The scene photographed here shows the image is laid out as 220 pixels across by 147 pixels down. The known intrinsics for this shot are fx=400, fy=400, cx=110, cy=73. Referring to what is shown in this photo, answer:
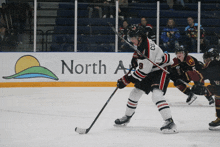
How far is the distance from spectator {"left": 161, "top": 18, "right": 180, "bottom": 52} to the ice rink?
6.39ft

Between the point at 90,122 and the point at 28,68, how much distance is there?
3909 millimetres

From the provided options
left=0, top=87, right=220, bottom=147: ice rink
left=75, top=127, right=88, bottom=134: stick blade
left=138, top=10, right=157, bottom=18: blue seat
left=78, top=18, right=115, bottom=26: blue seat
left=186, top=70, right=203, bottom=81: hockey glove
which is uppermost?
left=138, top=10, right=157, bottom=18: blue seat

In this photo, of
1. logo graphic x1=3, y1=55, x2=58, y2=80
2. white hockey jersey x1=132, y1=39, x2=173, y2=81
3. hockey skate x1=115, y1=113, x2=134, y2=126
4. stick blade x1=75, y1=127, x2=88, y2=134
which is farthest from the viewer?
logo graphic x1=3, y1=55, x2=58, y2=80

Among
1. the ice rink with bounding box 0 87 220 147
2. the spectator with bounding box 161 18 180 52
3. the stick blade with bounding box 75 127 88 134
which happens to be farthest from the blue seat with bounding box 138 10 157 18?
the stick blade with bounding box 75 127 88 134

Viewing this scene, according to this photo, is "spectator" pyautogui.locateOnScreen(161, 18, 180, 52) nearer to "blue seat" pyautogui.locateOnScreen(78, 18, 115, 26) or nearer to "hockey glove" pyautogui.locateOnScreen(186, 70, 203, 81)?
"blue seat" pyautogui.locateOnScreen(78, 18, 115, 26)

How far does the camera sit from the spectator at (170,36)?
28.5ft

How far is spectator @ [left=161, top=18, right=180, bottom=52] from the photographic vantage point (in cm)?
869

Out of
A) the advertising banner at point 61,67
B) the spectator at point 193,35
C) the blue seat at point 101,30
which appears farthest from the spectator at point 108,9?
the spectator at point 193,35

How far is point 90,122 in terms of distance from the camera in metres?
4.43

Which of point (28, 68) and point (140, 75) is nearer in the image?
point (140, 75)

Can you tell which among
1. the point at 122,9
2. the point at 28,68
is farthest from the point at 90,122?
the point at 122,9

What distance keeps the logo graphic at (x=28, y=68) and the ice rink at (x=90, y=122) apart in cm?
91

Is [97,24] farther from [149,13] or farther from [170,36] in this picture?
[170,36]

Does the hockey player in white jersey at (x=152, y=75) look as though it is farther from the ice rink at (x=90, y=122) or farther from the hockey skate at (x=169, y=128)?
the ice rink at (x=90, y=122)
